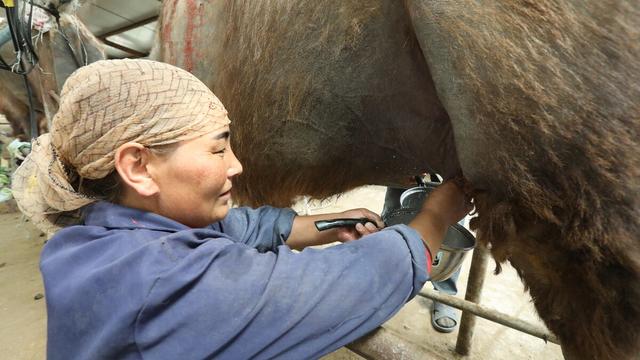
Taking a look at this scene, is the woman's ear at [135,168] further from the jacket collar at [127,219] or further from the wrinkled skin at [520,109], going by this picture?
the wrinkled skin at [520,109]

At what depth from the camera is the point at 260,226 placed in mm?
1258

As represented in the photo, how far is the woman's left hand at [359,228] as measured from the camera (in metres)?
1.07

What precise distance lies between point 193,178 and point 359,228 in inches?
19.6

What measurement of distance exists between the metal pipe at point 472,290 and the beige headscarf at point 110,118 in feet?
Result: 4.63

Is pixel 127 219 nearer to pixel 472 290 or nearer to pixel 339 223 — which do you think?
pixel 339 223

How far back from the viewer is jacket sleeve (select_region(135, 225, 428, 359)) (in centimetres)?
65

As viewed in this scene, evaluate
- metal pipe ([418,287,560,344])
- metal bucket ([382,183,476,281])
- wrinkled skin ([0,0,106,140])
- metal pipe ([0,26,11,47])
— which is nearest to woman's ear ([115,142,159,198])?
metal bucket ([382,183,476,281])

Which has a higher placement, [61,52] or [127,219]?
[127,219]

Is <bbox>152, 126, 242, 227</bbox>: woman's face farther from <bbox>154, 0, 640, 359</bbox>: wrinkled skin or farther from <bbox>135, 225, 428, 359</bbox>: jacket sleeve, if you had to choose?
<bbox>154, 0, 640, 359</bbox>: wrinkled skin

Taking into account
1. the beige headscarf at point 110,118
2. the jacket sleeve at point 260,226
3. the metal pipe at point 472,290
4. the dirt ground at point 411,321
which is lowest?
the dirt ground at point 411,321

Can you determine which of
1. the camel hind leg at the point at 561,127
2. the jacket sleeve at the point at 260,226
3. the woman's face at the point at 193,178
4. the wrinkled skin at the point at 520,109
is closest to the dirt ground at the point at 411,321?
the jacket sleeve at the point at 260,226

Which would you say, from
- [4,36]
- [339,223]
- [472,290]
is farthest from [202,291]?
[4,36]

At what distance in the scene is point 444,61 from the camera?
2.34 feet

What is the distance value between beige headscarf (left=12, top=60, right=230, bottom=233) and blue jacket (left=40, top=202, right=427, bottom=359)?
111 millimetres
